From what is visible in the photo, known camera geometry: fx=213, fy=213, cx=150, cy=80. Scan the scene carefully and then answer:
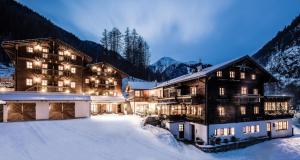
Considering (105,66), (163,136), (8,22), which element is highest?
(8,22)

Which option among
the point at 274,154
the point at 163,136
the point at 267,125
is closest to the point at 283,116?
the point at 267,125

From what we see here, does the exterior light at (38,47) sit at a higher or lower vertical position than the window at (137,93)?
higher

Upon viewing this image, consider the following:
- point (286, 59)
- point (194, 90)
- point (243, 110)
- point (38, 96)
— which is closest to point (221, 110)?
point (243, 110)

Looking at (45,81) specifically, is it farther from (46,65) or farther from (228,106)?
(228,106)

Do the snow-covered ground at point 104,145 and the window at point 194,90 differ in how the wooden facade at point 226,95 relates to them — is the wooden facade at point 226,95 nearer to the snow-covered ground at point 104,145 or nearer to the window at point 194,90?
the window at point 194,90

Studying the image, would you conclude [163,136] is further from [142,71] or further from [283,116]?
[142,71]

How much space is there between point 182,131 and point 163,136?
831 centimetres

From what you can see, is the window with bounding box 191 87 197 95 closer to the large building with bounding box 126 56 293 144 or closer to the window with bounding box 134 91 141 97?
the large building with bounding box 126 56 293 144

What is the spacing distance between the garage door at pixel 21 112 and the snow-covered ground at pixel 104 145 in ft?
20.8

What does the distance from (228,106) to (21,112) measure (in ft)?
98.3

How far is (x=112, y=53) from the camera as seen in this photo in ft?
287

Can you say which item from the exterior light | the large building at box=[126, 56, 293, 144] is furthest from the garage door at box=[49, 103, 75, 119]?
the large building at box=[126, 56, 293, 144]

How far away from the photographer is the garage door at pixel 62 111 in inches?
1323

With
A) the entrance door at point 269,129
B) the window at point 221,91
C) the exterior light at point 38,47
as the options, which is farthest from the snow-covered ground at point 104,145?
the exterior light at point 38,47
